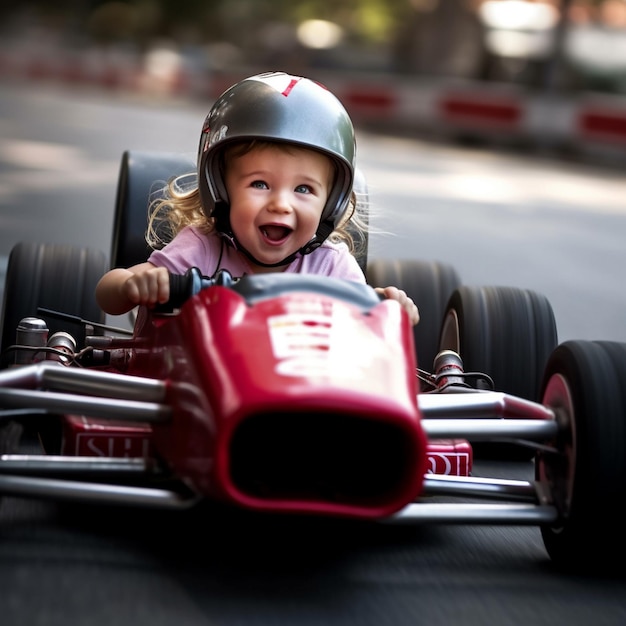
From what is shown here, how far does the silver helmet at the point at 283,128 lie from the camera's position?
4473 millimetres

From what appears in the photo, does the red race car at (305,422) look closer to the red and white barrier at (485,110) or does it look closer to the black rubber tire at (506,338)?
the black rubber tire at (506,338)

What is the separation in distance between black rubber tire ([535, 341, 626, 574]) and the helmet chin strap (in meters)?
0.96

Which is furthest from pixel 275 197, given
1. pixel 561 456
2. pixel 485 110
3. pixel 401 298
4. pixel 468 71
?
pixel 468 71

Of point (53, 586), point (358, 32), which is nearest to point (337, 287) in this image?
point (53, 586)

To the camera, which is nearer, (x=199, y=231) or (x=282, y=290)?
(x=282, y=290)

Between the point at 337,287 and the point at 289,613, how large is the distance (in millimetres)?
944

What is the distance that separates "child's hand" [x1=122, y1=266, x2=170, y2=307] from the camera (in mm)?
4121

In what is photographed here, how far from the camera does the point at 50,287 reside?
215 inches

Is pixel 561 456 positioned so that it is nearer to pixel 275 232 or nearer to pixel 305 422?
pixel 305 422

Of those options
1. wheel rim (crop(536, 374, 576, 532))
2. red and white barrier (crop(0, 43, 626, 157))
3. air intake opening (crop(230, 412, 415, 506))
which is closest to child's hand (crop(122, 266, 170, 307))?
air intake opening (crop(230, 412, 415, 506))

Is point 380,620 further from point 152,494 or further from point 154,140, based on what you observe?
point 154,140

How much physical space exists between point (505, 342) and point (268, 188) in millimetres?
1285

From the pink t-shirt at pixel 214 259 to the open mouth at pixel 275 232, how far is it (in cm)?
19

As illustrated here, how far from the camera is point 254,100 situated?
4562 millimetres
